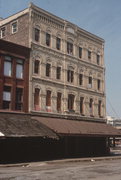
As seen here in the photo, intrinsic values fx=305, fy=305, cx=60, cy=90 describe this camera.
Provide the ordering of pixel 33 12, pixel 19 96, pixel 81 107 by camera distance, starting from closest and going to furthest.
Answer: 1. pixel 19 96
2. pixel 33 12
3. pixel 81 107

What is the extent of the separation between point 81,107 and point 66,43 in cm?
816

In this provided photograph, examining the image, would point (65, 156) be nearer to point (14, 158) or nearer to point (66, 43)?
point (14, 158)

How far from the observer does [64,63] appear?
35.8 metres

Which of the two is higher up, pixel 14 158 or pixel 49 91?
pixel 49 91

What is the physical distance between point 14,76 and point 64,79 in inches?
305

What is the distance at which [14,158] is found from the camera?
27609 millimetres

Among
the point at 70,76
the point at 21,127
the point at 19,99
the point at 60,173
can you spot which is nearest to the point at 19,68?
the point at 19,99

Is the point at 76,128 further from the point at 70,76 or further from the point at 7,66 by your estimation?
the point at 7,66

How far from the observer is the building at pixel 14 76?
93.5 feet

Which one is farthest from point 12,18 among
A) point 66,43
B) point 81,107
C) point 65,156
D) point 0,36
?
point 65,156

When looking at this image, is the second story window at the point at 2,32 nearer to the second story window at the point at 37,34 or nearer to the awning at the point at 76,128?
the second story window at the point at 37,34

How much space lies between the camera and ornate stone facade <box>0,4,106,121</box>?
31922 millimetres

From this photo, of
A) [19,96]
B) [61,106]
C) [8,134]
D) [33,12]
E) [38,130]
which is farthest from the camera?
[61,106]

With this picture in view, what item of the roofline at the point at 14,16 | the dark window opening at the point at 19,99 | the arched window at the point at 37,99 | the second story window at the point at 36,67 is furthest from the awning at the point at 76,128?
the roofline at the point at 14,16
